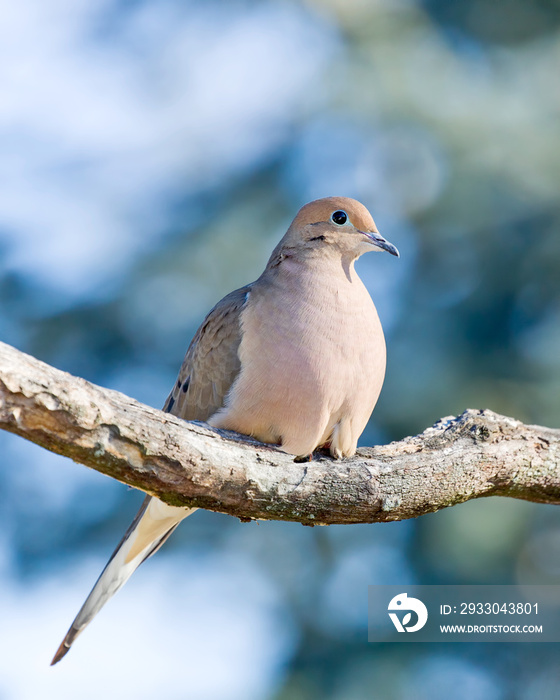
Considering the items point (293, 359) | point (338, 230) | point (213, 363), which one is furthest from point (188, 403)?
point (338, 230)

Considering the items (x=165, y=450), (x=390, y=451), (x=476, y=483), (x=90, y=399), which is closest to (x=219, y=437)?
(x=165, y=450)

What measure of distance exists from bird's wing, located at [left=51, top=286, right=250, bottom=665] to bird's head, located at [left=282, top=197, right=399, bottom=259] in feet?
1.09

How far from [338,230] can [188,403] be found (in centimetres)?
93

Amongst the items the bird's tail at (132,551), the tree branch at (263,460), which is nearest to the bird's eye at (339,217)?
the tree branch at (263,460)

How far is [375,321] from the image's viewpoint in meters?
2.94

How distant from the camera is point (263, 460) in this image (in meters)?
2.18

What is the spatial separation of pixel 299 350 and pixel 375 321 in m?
0.39

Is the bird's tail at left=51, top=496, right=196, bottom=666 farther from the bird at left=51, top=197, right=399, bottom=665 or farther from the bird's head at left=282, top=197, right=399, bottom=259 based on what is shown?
the bird's head at left=282, top=197, right=399, bottom=259

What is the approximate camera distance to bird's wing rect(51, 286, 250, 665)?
292cm

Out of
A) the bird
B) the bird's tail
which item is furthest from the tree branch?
the bird's tail

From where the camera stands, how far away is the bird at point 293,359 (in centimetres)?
273

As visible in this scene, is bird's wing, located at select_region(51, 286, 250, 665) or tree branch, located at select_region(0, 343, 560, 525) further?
bird's wing, located at select_region(51, 286, 250, 665)

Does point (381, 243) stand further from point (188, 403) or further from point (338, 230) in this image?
point (188, 403)

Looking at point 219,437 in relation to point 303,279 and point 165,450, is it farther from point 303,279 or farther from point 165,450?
point 303,279
